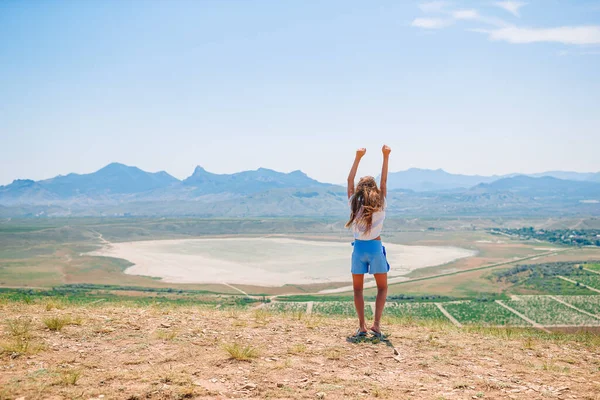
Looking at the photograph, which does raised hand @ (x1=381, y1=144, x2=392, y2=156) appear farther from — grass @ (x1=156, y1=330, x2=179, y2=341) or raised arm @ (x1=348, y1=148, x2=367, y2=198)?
grass @ (x1=156, y1=330, x2=179, y2=341)

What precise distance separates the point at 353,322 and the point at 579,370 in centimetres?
377

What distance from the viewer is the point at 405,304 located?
43375mm

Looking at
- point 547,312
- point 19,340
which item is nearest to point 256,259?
point 547,312

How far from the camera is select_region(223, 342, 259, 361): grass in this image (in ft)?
18.0

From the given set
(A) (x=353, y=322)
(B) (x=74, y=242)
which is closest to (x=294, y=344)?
(A) (x=353, y=322)

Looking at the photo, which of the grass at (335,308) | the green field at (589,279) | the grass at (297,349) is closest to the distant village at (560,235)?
the green field at (589,279)

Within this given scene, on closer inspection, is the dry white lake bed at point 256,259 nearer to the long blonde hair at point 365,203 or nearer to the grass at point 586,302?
the grass at point 586,302

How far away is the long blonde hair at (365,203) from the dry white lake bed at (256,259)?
51.6 m

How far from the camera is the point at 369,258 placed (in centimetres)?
657

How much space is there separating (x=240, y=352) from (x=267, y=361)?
A: 0.35m

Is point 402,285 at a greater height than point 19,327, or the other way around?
point 19,327

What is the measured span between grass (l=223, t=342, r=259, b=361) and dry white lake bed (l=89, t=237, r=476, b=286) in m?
52.0

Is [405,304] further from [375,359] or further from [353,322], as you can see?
[375,359]

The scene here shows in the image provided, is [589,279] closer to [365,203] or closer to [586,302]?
[586,302]
